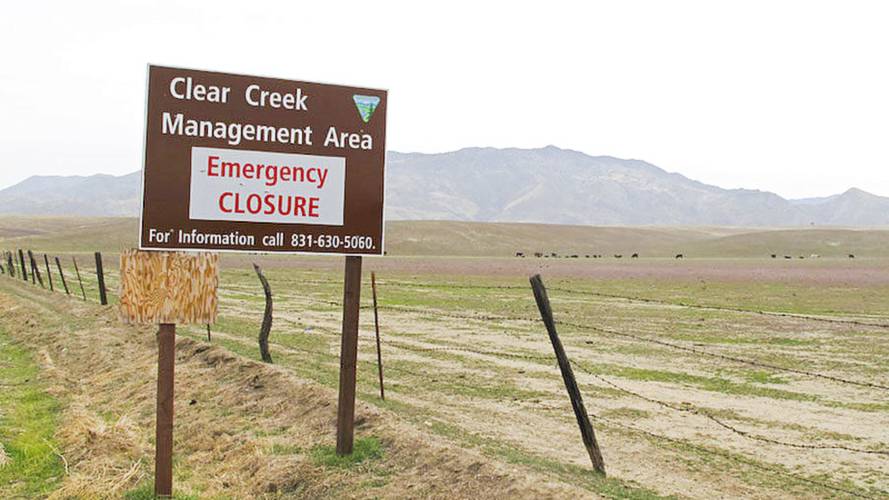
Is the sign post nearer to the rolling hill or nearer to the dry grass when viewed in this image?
the dry grass

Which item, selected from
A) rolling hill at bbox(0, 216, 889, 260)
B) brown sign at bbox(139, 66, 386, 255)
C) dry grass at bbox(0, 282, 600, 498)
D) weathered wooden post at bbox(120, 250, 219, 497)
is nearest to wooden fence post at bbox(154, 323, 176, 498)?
weathered wooden post at bbox(120, 250, 219, 497)

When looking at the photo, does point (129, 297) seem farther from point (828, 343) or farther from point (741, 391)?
point (828, 343)

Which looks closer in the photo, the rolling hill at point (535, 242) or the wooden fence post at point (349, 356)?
the wooden fence post at point (349, 356)

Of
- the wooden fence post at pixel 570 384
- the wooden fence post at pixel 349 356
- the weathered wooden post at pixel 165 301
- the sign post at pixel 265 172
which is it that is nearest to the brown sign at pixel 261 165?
the sign post at pixel 265 172

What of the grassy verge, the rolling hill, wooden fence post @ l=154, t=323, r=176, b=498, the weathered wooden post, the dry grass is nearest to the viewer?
the weathered wooden post

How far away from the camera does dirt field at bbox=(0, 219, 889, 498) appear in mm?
8445

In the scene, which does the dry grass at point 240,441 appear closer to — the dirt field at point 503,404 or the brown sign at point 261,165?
the dirt field at point 503,404

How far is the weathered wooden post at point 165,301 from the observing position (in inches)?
311

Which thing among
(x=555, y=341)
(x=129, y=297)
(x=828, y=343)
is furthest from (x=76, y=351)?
(x=828, y=343)

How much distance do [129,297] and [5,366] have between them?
32.0ft

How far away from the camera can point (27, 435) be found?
34.5ft

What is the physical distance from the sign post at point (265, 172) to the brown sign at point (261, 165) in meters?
0.01

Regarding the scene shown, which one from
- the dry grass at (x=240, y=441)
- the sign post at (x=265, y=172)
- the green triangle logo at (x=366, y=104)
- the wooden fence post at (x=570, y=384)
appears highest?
the green triangle logo at (x=366, y=104)

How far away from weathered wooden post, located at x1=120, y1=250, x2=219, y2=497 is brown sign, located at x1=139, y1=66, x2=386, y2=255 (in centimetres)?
18
